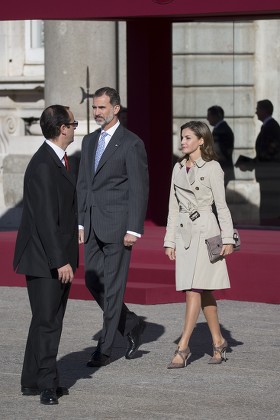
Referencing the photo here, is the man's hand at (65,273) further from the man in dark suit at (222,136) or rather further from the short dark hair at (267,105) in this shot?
the man in dark suit at (222,136)

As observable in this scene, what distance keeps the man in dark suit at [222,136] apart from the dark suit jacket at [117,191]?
5534 millimetres

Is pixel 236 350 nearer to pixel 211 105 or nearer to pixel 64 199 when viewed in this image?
pixel 64 199

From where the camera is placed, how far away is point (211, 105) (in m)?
15.8

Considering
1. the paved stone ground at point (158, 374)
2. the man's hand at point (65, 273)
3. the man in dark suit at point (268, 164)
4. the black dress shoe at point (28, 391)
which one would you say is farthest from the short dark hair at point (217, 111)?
the man's hand at point (65, 273)

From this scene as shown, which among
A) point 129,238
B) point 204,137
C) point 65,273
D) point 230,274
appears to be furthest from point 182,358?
point 230,274

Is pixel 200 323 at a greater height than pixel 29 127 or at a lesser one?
lesser

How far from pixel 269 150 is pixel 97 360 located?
19.0ft

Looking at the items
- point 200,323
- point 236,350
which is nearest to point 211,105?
point 200,323

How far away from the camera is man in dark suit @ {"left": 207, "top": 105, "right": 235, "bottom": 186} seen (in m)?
15.8

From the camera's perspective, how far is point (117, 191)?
33.4ft

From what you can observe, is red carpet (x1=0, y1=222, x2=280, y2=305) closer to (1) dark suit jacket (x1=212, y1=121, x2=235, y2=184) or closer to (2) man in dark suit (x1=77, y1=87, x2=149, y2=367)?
(1) dark suit jacket (x1=212, y1=121, x2=235, y2=184)

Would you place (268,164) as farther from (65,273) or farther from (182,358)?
(65,273)

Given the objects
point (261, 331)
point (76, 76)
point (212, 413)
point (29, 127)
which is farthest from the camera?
point (29, 127)

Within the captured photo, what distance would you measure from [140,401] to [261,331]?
280 cm
